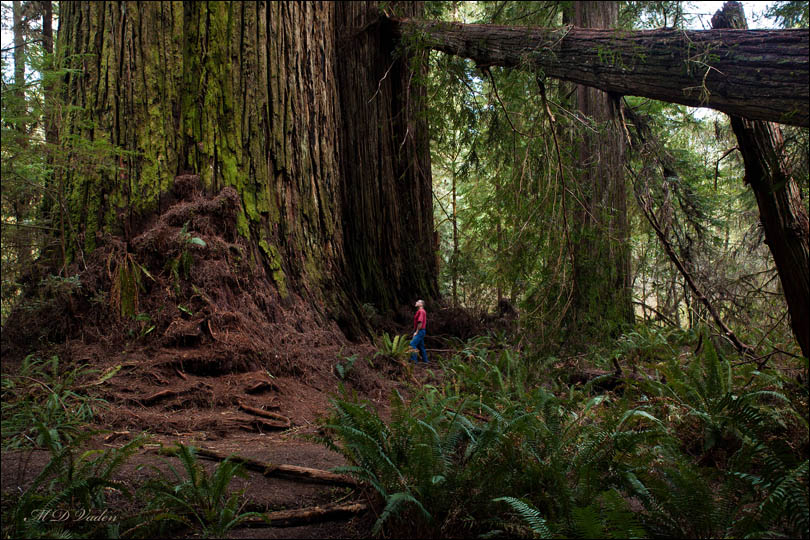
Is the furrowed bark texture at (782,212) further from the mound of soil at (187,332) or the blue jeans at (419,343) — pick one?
the blue jeans at (419,343)

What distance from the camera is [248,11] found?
21.1ft

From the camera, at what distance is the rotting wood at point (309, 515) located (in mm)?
2723

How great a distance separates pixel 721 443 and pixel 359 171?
6.23 m

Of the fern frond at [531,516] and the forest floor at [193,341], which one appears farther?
the forest floor at [193,341]

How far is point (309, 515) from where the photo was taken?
9.11ft

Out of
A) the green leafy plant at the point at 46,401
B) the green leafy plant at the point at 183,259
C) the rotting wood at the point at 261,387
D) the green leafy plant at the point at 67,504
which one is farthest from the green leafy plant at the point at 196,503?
the green leafy plant at the point at 183,259

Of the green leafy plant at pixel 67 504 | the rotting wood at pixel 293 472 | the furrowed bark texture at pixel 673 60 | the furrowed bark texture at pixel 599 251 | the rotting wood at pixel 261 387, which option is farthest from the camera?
the furrowed bark texture at pixel 599 251

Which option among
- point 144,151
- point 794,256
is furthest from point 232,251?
point 794,256

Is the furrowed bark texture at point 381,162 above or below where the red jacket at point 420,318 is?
above

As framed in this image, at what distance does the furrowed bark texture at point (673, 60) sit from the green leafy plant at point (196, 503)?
13.1 ft

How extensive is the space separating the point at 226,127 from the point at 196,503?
440cm
